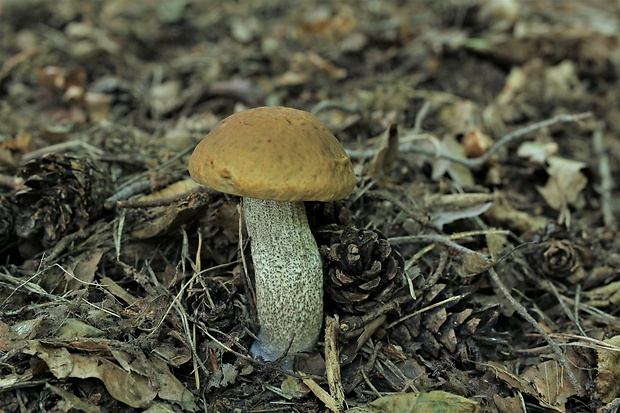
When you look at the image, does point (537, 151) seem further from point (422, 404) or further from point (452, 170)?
point (422, 404)

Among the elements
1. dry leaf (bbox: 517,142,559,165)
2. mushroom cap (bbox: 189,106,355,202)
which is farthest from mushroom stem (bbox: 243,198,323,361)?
dry leaf (bbox: 517,142,559,165)

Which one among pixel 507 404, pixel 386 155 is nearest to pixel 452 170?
pixel 386 155

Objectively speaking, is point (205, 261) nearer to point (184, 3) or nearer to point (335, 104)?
point (335, 104)

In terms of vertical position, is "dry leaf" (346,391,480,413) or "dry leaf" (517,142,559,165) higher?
"dry leaf" (517,142,559,165)

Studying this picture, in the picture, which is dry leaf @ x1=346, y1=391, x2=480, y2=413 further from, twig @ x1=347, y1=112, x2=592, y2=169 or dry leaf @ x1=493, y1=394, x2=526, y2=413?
twig @ x1=347, y1=112, x2=592, y2=169

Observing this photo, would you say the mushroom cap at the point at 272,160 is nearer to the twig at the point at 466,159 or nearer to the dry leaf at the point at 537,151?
the twig at the point at 466,159

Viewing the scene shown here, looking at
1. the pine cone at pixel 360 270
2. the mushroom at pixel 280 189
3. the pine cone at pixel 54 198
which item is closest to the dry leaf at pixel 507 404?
the pine cone at pixel 360 270
